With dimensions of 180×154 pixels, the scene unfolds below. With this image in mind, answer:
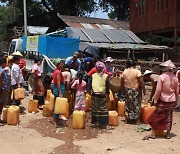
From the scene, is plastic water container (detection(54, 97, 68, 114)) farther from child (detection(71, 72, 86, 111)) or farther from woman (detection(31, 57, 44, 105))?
woman (detection(31, 57, 44, 105))

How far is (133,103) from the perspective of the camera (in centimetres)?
833

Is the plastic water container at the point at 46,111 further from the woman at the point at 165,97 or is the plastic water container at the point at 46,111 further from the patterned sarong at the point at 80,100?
the woman at the point at 165,97

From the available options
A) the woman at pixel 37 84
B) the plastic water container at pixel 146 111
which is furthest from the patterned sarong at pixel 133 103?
the woman at pixel 37 84

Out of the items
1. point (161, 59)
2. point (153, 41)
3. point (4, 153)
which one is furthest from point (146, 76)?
point (153, 41)

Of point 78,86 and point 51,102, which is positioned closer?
point 78,86

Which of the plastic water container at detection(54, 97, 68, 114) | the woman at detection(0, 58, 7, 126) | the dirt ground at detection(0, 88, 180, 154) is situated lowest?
the dirt ground at detection(0, 88, 180, 154)

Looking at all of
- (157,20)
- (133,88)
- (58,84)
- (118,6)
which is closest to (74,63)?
(58,84)

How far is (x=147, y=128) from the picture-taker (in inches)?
308

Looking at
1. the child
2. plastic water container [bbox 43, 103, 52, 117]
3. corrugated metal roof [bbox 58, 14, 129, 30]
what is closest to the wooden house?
corrugated metal roof [bbox 58, 14, 129, 30]

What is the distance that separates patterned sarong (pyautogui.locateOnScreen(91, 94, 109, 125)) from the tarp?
5.84 m

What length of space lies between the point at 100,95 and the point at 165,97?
173 centimetres

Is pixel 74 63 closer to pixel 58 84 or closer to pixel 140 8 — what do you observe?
pixel 58 84

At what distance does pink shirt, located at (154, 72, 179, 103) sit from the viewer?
6797 millimetres

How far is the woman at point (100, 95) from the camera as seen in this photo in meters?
7.97
